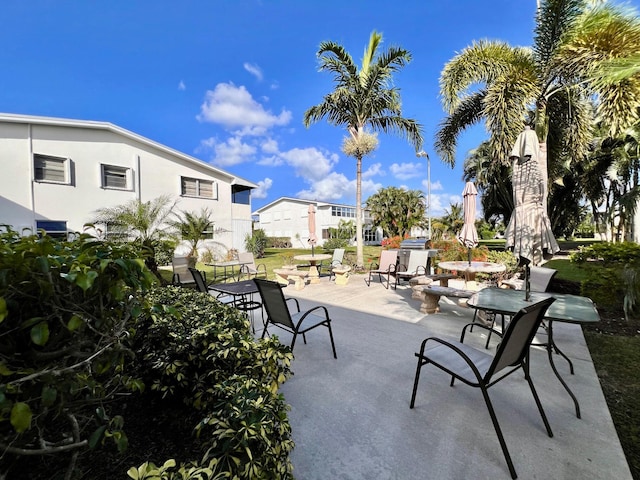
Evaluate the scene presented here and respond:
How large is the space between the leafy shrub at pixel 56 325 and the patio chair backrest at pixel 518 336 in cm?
235

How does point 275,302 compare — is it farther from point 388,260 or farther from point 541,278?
point 388,260

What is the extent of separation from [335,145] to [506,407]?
11.9m

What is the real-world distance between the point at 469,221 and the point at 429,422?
5.34 m

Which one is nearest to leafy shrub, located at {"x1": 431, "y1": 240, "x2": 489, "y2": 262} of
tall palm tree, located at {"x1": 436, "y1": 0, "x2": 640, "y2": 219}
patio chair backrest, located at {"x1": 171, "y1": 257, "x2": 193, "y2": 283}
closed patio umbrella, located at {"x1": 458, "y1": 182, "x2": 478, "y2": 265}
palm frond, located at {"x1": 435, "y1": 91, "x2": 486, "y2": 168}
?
tall palm tree, located at {"x1": 436, "y1": 0, "x2": 640, "y2": 219}

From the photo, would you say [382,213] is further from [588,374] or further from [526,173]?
[588,374]

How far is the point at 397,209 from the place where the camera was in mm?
29562

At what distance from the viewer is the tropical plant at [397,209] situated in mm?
29766

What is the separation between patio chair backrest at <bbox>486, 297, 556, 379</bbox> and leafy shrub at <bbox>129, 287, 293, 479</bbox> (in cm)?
160

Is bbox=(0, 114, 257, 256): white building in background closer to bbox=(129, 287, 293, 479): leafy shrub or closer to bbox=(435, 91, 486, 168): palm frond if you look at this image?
bbox=(129, 287, 293, 479): leafy shrub

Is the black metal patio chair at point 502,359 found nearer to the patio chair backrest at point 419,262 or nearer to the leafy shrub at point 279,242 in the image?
the patio chair backrest at point 419,262

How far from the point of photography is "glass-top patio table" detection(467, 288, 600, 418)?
2.86 m

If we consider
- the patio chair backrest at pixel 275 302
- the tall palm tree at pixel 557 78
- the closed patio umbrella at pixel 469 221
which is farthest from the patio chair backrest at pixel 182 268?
the tall palm tree at pixel 557 78

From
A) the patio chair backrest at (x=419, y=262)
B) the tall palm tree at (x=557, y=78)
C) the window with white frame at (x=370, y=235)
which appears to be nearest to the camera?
the tall palm tree at (x=557, y=78)

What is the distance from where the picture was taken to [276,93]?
18875 millimetres
